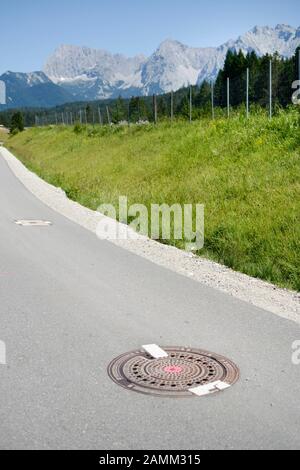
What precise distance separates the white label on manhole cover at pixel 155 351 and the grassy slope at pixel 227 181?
2770 millimetres

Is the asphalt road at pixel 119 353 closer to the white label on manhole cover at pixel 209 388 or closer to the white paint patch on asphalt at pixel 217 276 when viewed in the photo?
the white label on manhole cover at pixel 209 388

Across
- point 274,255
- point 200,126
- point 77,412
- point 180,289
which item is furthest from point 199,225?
point 200,126

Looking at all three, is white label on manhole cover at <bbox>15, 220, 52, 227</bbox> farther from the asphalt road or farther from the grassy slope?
the asphalt road

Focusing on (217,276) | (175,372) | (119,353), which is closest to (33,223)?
(217,276)

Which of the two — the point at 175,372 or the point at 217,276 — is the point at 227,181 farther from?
the point at 175,372

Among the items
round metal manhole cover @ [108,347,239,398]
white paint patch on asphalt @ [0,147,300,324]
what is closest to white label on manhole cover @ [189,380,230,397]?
round metal manhole cover @ [108,347,239,398]

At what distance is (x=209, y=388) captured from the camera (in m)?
4.22

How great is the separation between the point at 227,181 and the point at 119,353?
9.10 metres

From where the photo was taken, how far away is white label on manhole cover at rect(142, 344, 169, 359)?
4.84 meters

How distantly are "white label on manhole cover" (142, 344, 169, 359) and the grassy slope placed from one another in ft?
9.09

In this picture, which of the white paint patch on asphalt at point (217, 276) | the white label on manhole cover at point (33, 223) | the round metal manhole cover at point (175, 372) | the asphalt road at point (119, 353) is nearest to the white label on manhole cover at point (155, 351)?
the round metal manhole cover at point (175, 372)

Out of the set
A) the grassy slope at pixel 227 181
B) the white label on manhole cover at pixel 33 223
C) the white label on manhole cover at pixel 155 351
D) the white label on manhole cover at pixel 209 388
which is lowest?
the white label on manhole cover at pixel 209 388

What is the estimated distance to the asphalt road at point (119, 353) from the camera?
3.58m
